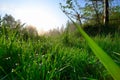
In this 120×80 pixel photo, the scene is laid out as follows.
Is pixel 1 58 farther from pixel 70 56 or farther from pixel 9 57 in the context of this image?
pixel 70 56

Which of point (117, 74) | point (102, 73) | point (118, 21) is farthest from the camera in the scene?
point (118, 21)

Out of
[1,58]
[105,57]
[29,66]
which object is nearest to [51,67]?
[29,66]

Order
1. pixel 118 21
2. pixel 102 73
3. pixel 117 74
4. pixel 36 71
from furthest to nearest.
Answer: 1. pixel 118 21
2. pixel 102 73
3. pixel 36 71
4. pixel 117 74

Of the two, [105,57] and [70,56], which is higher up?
[105,57]

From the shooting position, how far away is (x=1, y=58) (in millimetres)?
2285

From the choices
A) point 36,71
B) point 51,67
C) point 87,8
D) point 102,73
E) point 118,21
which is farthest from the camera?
point 87,8

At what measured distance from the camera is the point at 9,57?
2.23 m

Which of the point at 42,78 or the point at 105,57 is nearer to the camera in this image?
the point at 105,57

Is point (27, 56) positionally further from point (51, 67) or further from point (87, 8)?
point (87, 8)

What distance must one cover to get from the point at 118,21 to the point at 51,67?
955 cm

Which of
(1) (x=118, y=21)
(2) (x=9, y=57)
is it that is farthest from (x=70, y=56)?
(1) (x=118, y=21)

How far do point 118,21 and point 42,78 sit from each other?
32.1ft

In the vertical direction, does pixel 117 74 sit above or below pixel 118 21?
above

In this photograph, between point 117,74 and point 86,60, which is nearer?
point 117,74
